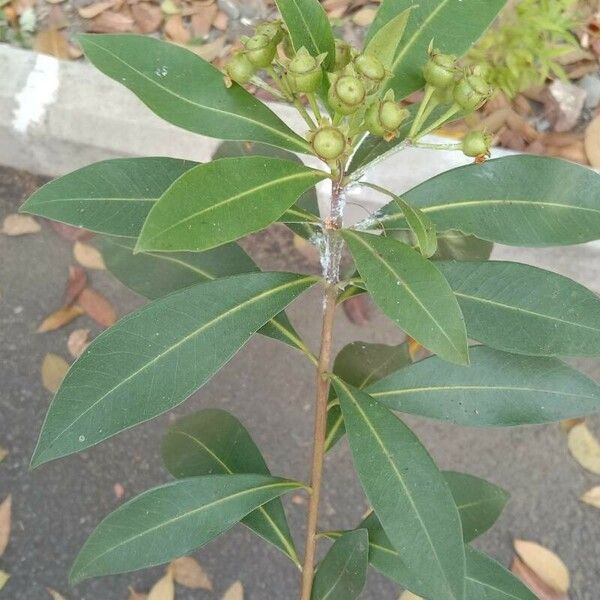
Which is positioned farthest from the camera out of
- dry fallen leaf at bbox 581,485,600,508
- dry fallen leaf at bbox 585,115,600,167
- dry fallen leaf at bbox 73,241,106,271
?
dry fallen leaf at bbox 73,241,106,271

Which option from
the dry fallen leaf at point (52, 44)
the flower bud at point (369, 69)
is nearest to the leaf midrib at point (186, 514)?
the flower bud at point (369, 69)

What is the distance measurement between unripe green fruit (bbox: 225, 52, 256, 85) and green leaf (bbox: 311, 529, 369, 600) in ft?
2.18

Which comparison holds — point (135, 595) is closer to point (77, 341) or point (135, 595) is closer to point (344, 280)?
point (77, 341)

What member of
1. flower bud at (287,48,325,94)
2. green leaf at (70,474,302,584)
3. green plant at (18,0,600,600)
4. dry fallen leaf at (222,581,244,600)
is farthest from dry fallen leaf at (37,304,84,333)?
flower bud at (287,48,325,94)

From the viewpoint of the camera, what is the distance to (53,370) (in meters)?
2.09

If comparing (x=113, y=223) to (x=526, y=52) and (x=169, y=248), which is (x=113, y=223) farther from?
Result: (x=526, y=52)

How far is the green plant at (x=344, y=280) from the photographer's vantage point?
0.81 m

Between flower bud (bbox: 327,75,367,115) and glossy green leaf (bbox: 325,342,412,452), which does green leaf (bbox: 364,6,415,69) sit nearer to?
flower bud (bbox: 327,75,367,115)

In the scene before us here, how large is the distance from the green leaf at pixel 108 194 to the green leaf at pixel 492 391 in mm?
439

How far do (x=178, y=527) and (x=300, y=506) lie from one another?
0.87 meters

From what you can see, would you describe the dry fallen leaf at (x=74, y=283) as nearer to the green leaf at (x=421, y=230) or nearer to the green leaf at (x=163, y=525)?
the green leaf at (x=163, y=525)

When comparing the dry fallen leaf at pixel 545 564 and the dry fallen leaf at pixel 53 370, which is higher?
the dry fallen leaf at pixel 53 370

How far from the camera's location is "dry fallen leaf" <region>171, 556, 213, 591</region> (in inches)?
73.5

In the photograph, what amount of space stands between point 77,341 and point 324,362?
47.7 inches
